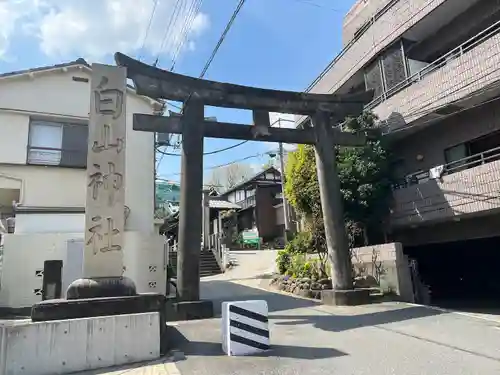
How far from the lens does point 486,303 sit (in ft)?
42.7

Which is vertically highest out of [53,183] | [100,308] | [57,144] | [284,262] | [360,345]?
[57,144]

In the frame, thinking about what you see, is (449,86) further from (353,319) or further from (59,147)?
(59,147)

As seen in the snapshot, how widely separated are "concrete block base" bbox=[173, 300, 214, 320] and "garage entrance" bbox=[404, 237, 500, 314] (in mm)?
9807

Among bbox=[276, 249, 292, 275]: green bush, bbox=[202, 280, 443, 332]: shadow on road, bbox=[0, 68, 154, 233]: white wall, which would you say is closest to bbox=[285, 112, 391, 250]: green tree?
bbox=[276, 249, 292, 275]: green bush

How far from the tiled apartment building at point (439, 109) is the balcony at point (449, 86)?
1.2 inches

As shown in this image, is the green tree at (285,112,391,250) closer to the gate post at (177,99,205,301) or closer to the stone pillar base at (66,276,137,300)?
the gate post at (177,99,205,301)

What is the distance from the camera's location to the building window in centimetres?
1326

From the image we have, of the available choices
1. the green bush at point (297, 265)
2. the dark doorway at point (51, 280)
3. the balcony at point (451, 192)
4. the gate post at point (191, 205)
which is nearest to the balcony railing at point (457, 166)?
the balcony at point (451, 192)

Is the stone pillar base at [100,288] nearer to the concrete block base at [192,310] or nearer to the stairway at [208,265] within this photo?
the concrete block base at [192,310]

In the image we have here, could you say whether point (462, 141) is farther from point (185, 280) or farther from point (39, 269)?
point (39, 269)

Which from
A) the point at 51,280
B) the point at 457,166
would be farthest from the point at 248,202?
the point at 51,280

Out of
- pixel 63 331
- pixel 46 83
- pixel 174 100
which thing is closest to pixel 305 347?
pixel 63 331

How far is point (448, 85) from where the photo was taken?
11.7 m

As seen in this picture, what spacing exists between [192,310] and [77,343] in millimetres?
3591
